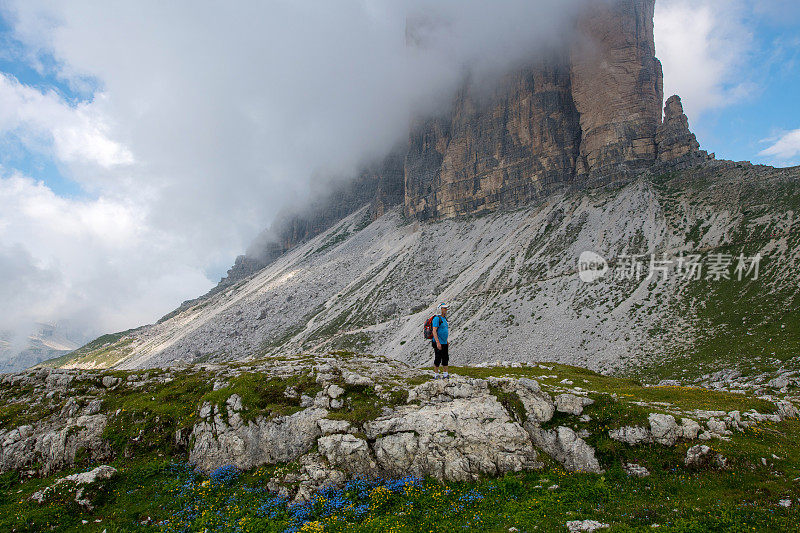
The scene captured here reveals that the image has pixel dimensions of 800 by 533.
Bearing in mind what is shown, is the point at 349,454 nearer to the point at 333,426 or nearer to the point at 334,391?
the point at 333,426

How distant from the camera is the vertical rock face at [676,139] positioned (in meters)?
89.3

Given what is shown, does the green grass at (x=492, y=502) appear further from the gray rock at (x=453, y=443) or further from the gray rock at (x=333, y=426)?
the gray rock at (x=333, y=426)

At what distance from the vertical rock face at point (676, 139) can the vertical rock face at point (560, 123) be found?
3273 mm

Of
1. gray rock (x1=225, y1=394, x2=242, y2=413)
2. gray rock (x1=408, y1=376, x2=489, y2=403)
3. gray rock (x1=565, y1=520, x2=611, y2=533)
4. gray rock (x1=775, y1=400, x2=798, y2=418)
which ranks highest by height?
gray rock (x1=225, y1=394, x2=242, y2=413)

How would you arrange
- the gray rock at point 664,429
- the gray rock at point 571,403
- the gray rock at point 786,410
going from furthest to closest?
the gray rock at point 786,410, the gray rock at point 571,403, the gray rock at point 664,429

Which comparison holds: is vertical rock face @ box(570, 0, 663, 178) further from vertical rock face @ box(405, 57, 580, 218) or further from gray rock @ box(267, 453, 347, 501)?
gray rock @ box(267, 453, 347, 501)

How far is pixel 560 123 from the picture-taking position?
12125cm

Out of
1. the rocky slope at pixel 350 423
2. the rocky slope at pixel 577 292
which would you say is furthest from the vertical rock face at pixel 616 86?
the rocky slope at pixel 350 423

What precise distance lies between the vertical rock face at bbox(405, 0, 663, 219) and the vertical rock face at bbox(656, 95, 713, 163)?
129 inches

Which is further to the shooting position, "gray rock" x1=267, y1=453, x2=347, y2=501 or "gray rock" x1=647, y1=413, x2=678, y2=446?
"gray rock" x1=647, y1=413, x2=678, y2=446

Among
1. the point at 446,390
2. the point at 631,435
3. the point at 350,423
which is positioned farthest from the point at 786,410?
the point at 350,423

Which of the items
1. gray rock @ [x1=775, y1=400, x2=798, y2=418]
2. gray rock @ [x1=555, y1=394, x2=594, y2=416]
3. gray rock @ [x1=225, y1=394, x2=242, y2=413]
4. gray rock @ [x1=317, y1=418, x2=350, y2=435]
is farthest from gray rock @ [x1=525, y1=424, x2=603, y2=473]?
gray rock @ [x1=225, y1=394, x2=242, y2=413]

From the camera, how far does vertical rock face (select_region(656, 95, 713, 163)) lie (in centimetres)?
8931

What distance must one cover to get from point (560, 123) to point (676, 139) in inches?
1442
